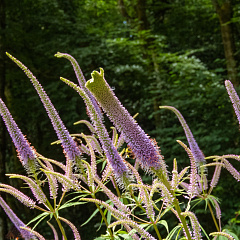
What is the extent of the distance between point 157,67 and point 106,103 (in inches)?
412

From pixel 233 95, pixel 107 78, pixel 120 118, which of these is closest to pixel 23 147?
pixel 120 118

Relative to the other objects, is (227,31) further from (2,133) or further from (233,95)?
(233,95)

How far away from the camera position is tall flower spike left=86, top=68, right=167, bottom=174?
4.59 feet

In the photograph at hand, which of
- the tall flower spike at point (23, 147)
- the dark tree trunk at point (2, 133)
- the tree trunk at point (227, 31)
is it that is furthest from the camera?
the tree trunk at point (227, 31)

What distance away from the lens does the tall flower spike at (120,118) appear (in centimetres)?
140

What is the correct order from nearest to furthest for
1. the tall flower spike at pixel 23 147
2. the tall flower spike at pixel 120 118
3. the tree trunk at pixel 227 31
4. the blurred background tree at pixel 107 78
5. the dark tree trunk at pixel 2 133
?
the tall flower spike at pixel 120 118, the tall flower spike at pixel 23 147, the dark tree trunk at pixel 2 133, the blurred background tree at pixel 107 78, the tree trunk at pixel 227 31

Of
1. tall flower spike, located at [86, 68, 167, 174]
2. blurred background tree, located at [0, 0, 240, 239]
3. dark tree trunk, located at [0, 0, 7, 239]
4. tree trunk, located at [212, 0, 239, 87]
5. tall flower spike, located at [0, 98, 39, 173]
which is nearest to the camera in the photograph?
tall flower spike, located at [86, 68, 167, 174]

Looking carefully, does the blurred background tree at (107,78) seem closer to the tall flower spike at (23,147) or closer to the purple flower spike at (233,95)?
the tall flower spike at (23,147)

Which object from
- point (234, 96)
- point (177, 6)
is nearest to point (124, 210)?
point (234, 96)

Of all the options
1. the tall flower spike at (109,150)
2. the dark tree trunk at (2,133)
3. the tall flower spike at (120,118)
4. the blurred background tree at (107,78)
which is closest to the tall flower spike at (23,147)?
the tall flower spike at (109,150)

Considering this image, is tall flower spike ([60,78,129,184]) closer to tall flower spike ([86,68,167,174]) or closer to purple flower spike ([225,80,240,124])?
tall flower spike ([86,68,167,174])

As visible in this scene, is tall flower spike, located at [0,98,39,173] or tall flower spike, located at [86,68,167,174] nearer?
tall flower spike, located at [86,68,167,174]

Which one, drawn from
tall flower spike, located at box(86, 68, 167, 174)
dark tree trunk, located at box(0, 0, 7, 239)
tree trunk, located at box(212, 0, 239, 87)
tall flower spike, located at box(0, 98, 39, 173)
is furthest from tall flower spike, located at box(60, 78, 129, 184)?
tree trunk, located at box(212, 0, 239, 87)

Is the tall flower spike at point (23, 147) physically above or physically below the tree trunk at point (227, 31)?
below
